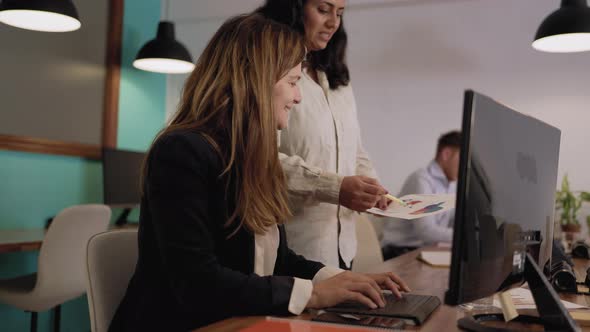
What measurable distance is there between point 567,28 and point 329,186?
217 cm

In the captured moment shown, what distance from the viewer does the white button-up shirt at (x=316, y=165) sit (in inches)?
57.6

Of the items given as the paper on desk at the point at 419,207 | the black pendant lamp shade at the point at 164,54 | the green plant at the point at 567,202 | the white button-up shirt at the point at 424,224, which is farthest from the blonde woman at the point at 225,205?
the green plant at the point at 567,202

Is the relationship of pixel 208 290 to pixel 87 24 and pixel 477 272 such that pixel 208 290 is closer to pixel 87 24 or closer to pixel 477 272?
pixel 477 272

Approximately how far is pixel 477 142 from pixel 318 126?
3.02 feet

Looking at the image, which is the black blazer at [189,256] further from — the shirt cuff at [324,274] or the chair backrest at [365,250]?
the chair backrest at [365,250]

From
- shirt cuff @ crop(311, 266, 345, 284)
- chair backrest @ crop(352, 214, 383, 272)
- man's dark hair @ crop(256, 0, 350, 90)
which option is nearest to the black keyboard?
shirt cuff @ crop(311, 266, 345, 284)

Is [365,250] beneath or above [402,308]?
beneath

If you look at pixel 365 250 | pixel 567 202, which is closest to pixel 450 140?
pixel 567 202

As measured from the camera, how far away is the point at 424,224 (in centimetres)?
329

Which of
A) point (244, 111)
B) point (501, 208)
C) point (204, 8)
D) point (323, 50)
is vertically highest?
point (204, 8)

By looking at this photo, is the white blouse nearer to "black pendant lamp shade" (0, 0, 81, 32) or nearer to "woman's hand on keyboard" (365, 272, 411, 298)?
"woman's hand on keyboard" (365, 272, 411, 298)

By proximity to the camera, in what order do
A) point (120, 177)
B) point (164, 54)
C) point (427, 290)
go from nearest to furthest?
point (427, 290) < point (120, 177) < point (164, 54)

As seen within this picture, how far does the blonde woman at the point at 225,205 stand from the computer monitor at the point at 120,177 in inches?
96.3

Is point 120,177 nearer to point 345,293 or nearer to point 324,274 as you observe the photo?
point 324,274
